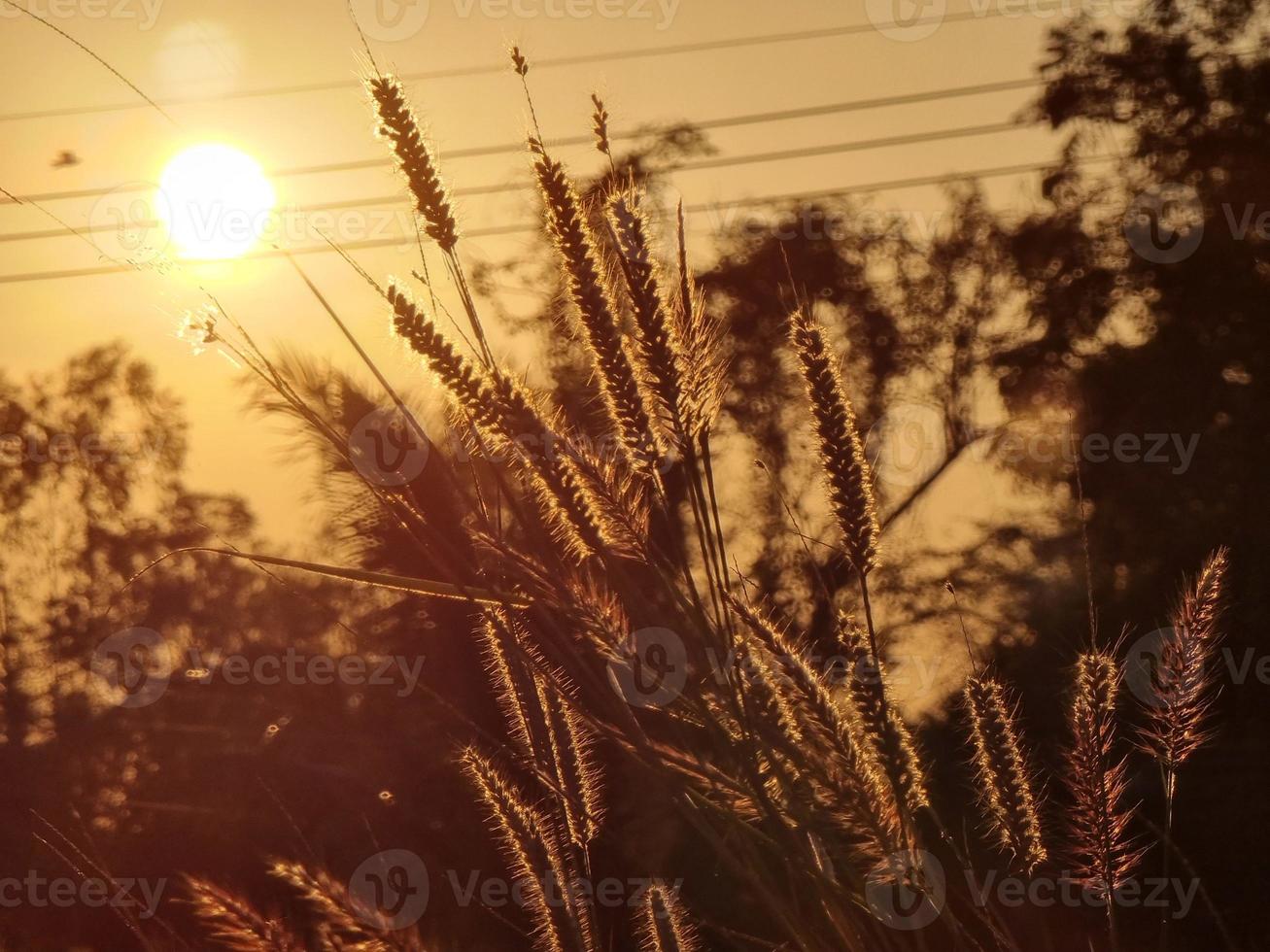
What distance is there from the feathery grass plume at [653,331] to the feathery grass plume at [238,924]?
84 centimetres

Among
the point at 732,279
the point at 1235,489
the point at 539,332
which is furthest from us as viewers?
the point at 732,279

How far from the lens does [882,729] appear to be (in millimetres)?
1468

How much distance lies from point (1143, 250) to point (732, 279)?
5022 millimetres

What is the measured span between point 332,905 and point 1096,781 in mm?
1039

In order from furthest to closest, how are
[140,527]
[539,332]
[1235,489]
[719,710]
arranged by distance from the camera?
[140,527] < [539,332] < [1235,489] < [719,710]

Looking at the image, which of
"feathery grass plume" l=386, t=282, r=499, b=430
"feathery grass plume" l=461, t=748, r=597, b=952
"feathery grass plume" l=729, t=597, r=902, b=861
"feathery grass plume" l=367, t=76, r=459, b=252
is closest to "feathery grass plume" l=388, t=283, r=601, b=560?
"feathery grass plume" l=386, t=282, r=499, b=430

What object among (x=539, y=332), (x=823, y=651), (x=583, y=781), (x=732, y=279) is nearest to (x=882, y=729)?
(x=823, y=651)

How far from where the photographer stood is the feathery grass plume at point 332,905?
1.51m

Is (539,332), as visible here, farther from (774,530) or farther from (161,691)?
(161,691)

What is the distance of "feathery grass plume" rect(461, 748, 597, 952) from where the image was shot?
1683 mm

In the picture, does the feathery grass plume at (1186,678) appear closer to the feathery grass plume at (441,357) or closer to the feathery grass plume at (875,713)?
the feathery grass plume at (875,713)

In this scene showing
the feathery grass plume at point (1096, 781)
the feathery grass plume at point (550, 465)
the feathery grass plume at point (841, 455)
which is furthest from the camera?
the feathery grass plume at point (1096, 781)

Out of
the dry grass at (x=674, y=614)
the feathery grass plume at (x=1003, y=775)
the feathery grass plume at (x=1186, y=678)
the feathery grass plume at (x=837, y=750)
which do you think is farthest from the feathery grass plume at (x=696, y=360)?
the feathery grass plume at (x=1186, y=678)

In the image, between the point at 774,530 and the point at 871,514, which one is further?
the point at 774,530
